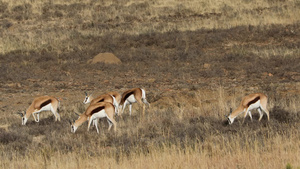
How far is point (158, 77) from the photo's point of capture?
1850 cm

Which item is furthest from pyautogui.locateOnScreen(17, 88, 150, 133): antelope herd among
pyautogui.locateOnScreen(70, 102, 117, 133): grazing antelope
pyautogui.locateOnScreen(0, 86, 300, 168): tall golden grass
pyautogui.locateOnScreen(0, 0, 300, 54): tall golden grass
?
pyautogui.locateOnScreen(0, 0, 300, 54): tall golden grass

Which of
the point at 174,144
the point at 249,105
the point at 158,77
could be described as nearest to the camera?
the point at 174,144

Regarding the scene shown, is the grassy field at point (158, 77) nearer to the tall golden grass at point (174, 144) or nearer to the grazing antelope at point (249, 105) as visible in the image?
the tall golden grass at point (174, 144)

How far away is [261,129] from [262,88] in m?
5.54

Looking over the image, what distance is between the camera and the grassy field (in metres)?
8.09

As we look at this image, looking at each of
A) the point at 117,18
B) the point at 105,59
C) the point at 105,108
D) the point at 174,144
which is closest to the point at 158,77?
the point at 105,59

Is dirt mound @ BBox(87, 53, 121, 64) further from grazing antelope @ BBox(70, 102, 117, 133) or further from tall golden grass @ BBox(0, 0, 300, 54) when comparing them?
grazing antelope @ BBox(70, 102, 117, 133)

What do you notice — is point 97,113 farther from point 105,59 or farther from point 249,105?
point 105,59

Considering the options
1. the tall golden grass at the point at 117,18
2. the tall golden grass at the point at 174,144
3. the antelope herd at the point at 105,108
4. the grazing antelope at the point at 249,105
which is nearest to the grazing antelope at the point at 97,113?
the antelope herd at the point at 105,108

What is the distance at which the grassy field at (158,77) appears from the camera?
8.09 metres

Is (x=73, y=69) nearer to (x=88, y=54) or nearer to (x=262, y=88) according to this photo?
(x=88, y=54)

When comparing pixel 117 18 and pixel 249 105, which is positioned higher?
pixel 117 18

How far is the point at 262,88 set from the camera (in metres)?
14.9

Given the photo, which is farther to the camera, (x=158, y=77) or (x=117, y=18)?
(x=117, y=18)
